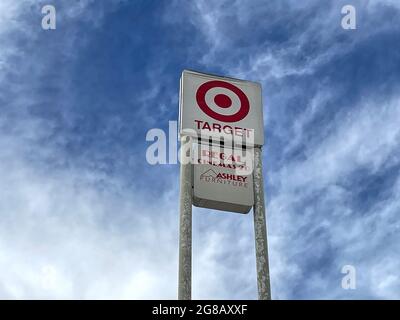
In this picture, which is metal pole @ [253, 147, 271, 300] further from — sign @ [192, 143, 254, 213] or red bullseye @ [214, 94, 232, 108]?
red bullseye @ [214, 94, 232, 108]

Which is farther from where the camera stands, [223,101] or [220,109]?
[223,101]

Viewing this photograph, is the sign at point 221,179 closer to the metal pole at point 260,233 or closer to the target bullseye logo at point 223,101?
the metal pole at point 260,233

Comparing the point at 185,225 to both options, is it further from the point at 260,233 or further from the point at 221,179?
the point at 260,233

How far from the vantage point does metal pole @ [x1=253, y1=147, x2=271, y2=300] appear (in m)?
12.7

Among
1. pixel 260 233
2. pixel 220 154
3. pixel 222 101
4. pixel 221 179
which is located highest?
pixel 222 101

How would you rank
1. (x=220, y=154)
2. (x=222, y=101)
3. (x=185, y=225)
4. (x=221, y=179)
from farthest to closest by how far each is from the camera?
(x=222, y=101) → (x=220, y=154) → (x=221, y=179) → (x=185, y=225)

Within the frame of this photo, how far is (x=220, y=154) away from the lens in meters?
14.3

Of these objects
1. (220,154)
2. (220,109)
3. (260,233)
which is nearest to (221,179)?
(220,154)

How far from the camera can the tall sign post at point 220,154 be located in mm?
13258

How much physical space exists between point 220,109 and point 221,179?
1.87 meters
